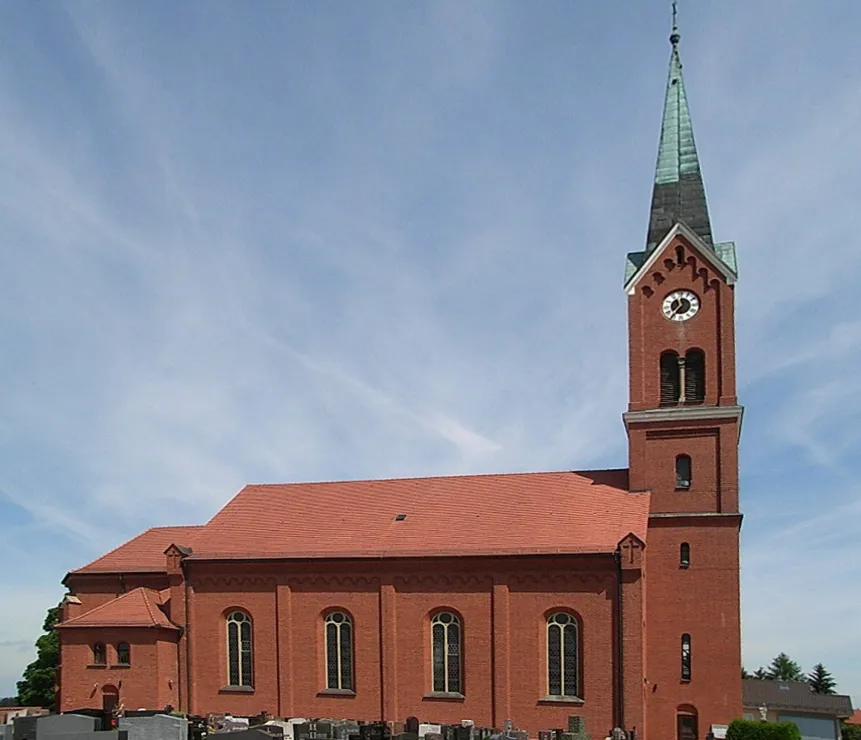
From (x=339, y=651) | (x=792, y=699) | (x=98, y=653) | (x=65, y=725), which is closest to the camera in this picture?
(x=65, y=725)

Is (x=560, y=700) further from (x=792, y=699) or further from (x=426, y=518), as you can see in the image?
(x=792, y=699)

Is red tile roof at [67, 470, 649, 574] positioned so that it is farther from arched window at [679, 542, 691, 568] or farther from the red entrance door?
the red entrance door

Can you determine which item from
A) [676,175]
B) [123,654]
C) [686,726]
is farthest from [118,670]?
[676,175]

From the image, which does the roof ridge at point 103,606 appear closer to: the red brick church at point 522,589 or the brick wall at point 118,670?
the red brick church at point 522,589

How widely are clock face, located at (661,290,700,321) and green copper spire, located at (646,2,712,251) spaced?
2200mm

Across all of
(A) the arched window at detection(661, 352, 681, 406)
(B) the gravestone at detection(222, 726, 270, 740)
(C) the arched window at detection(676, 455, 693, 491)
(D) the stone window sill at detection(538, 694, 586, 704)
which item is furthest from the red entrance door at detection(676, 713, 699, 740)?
(B) the gravestone at detection(222, 726, 270, 740)

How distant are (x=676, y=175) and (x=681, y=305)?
5.66 m

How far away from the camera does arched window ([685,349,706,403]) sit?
32.7 m

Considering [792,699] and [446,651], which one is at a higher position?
[446,651]

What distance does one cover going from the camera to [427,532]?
1315 inches

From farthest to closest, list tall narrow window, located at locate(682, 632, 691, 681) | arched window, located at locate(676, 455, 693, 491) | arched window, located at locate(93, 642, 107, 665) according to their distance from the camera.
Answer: arched window, located at locate(93, 642, 107, 665), arched window, located at locate(676, 455, 693, 491), tall narrow window, located at locate(682, 632, 691, 681)

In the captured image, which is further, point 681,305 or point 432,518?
point 432,518

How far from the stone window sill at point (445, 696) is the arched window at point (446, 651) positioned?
0.13m

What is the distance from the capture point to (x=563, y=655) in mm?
30891
